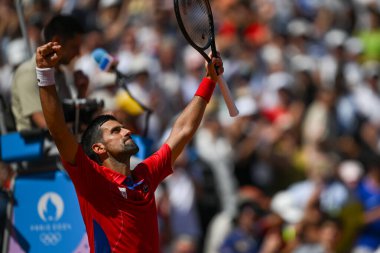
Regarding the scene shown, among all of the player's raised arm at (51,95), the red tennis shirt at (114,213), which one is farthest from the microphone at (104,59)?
the player's raised arm at (51,95)

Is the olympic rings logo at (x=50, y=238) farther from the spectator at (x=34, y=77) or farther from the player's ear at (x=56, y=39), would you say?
the player's ear at (x=56, y=39)

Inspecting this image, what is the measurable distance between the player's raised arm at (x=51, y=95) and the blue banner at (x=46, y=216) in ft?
5.54

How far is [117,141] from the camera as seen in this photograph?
6.96m

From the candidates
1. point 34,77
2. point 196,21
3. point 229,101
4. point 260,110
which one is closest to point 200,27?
point 196,21

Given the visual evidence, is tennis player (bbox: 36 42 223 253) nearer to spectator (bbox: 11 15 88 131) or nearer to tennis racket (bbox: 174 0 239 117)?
tennis racket (bbox: 174 0 239 117)

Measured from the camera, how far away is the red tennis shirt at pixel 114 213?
→ 6777 millimetres

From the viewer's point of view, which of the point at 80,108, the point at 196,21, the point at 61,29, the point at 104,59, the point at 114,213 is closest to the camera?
the point at 114,213

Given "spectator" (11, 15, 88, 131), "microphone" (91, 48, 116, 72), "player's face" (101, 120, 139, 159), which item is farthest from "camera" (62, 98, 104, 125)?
"player's face" (101, 120, 139, 159)

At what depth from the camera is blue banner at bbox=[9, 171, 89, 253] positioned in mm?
8109

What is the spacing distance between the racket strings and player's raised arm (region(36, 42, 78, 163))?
104 cm

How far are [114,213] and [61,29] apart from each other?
200cm

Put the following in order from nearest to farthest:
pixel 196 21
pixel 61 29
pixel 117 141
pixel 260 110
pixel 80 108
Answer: pixel 117 141 < pixel 196 21 < pixel 80 108 < pixel 61 29 < pixel 260 110

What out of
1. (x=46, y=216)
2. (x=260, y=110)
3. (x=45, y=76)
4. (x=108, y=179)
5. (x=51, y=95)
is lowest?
(x=260, y=110)

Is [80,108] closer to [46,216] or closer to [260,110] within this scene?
[46,216]
